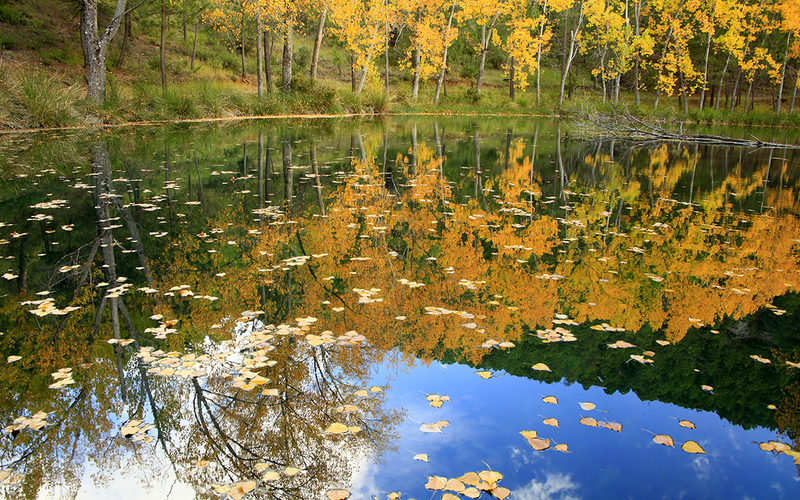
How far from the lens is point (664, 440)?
8.87ft

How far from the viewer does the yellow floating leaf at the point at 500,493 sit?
7.36 ft

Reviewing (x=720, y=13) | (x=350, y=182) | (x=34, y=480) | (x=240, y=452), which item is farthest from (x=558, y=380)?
(x=720, y=13)

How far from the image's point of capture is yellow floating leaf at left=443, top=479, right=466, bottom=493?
227 cm

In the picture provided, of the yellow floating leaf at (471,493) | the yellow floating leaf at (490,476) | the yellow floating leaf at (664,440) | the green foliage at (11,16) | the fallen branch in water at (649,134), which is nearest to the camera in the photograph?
the yellow floating leaf at (471,493)

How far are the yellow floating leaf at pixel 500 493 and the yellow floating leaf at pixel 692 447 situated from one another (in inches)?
42.5

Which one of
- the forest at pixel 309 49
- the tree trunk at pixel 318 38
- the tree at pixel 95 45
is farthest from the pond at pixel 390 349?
the tree trunk at pixel 318 38

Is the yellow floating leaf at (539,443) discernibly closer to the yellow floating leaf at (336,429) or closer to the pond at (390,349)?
the pond at (390,349)

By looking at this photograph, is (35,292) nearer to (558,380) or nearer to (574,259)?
(558,380)

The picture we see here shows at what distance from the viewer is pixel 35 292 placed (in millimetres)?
4312

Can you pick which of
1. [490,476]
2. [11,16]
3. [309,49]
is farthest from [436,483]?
[309,49]

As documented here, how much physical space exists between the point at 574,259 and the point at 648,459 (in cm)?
324

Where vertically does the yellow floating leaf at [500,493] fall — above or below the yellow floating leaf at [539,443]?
below

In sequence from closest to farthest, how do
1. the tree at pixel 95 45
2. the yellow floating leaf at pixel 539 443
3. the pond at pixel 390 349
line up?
the pond at pixel 390 349 < the yellow floating leaf at pixel 539 443 < the tree at pixel 95 45

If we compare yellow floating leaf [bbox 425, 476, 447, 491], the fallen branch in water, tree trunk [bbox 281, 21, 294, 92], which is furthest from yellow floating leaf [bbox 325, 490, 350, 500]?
tree trunk [bbox 281, 21, 294, 92]
